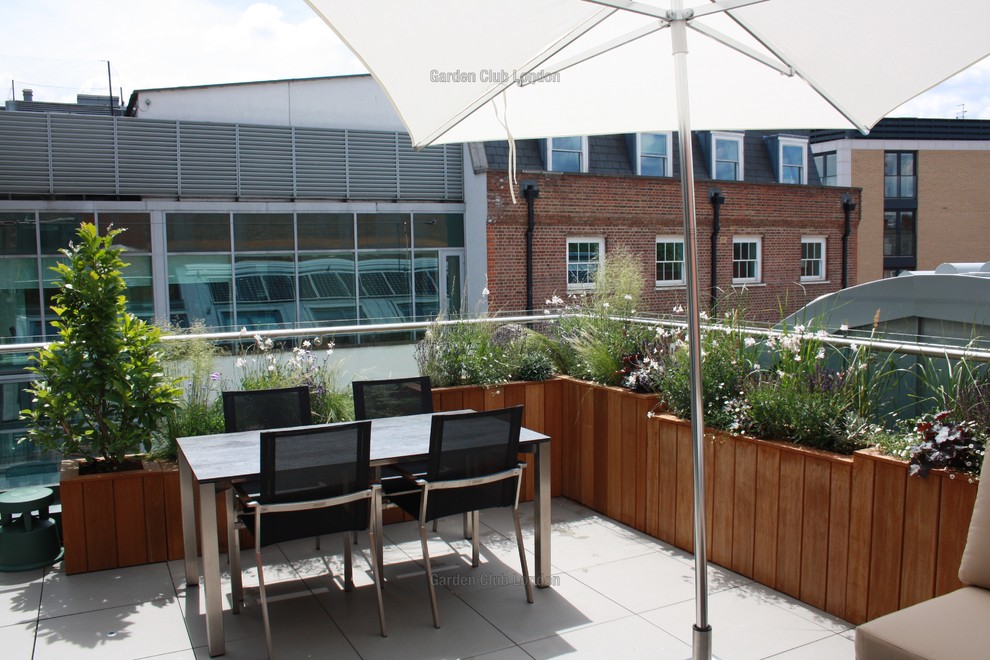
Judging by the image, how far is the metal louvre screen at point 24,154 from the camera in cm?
1266

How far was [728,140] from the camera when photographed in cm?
1848

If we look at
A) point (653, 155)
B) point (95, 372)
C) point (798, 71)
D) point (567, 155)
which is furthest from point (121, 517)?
point (653, 155)

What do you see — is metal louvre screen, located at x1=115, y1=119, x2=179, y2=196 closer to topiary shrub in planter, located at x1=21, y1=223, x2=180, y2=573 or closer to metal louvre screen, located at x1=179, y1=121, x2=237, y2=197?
metal louvre screen, located at x1=179, y1=121, x2=237, y2=197

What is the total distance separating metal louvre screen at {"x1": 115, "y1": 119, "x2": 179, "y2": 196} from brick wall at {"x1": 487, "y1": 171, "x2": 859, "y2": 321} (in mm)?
5433

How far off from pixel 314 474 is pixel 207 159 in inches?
457

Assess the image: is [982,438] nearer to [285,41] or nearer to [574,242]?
[574,242]

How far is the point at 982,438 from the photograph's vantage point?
10.6ft

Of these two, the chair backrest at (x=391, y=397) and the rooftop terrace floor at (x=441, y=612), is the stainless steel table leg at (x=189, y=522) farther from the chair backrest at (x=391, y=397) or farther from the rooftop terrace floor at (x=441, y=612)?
the chair backrest at (x=391, y=397)

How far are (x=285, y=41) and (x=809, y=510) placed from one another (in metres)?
13.9

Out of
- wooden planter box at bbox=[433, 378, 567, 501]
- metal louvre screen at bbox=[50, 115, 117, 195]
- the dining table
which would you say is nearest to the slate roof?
metal louvre screen at bbox=[50, 115, 117, 195]

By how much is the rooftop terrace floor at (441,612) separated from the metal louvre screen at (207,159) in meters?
10.2

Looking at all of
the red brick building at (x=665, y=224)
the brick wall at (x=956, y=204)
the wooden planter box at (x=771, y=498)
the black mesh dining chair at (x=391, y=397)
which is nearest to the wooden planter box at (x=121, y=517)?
the black mesh dining chair at (x=391, y=397)

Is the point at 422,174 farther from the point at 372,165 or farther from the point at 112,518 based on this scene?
the point at 112,518

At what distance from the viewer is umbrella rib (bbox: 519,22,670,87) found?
9.57ft
